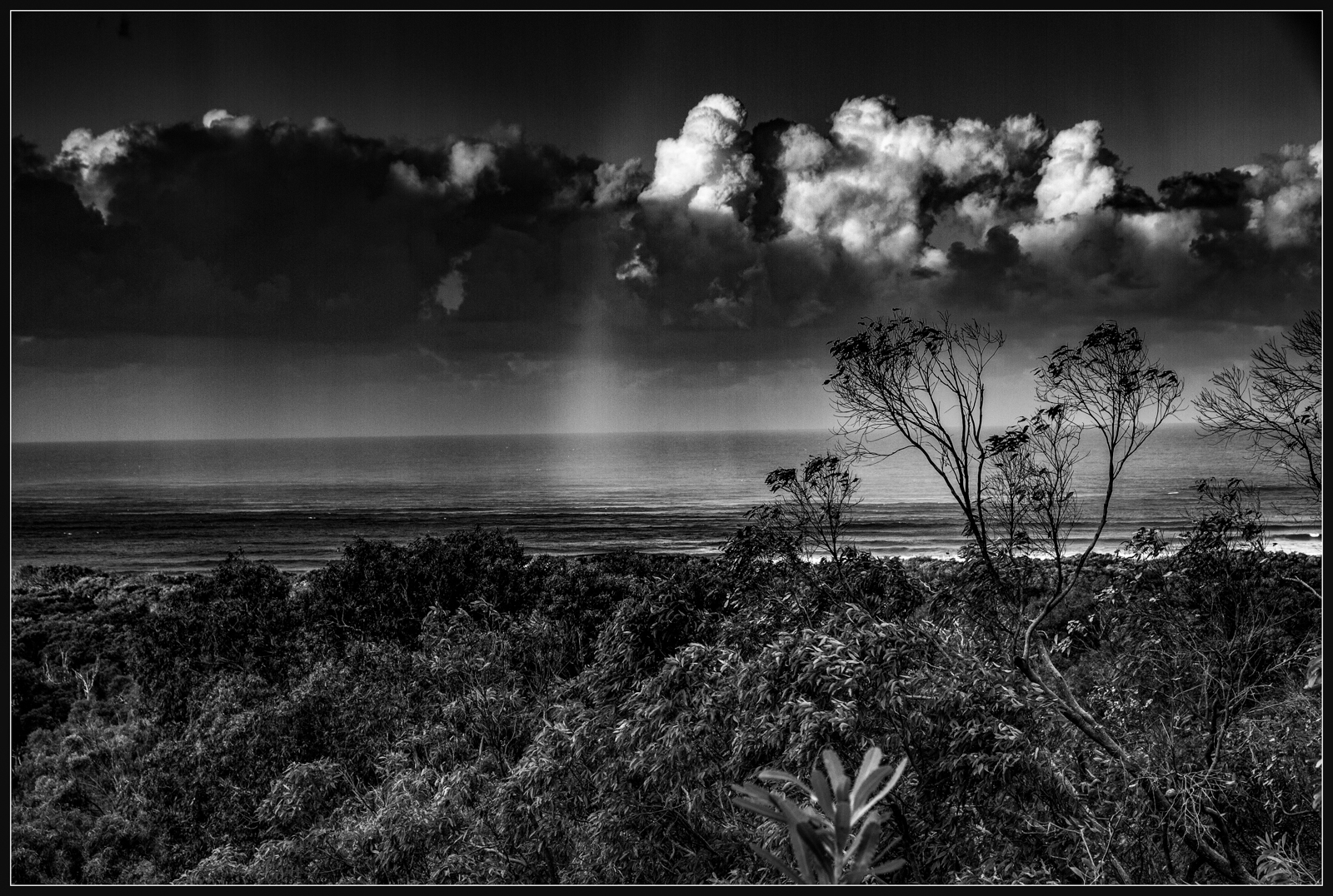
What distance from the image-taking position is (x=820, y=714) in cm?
409

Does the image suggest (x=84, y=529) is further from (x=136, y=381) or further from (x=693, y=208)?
(x=693, y=208)

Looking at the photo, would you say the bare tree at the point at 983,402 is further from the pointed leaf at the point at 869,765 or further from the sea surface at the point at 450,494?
the sea surface at the point at 450,494

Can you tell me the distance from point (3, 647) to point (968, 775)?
4620 mm

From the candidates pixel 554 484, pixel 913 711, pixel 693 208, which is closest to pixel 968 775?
pixel 913 711

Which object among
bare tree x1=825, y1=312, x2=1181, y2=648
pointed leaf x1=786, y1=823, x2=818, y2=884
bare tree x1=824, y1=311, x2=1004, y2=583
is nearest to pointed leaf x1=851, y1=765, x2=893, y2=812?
pointed leaf x1=786, y1=823, x2=818, y2=884

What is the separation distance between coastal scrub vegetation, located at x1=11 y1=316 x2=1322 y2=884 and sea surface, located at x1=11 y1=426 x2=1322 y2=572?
9.36 meters

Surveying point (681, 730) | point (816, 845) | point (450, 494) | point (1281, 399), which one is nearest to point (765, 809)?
point (816, 845)

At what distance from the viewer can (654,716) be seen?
5.17m

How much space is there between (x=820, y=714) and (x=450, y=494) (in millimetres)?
33079

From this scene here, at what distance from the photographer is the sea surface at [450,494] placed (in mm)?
20766

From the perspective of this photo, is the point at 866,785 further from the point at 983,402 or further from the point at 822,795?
the point at 983,402

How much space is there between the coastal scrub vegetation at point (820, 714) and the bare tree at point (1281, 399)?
528 millimetres

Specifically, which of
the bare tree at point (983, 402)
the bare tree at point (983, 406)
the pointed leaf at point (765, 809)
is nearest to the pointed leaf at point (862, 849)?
the pointed leaf at point (765, 809)

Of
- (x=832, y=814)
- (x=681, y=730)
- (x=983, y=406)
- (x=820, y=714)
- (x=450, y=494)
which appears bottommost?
(x=681, y=730)
